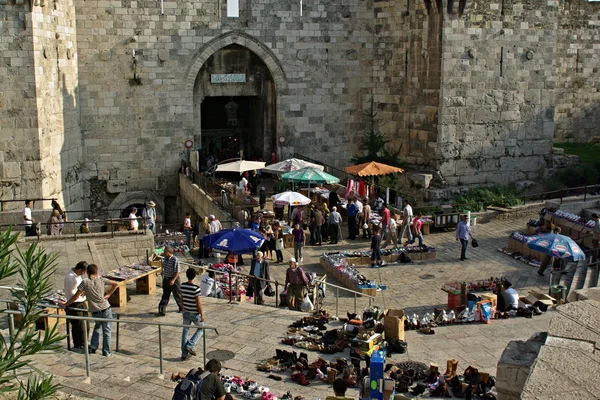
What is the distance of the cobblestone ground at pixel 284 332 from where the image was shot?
10.1 m

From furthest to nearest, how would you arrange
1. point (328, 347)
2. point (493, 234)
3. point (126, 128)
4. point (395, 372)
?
point (126, 128), point (493, 234), point (328, 347), point (395, 372)

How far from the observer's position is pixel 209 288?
46.5 feet

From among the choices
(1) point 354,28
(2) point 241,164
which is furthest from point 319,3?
(2) point 241,164

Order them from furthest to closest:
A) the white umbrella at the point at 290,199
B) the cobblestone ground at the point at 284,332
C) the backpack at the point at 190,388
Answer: the white umbrella at the point at 290,199 → the cobblestone ground at the point at 284,332 → the backpack at the point at 190,388

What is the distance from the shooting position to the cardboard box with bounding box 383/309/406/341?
39.8ft

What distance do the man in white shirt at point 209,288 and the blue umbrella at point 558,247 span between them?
6836 mm

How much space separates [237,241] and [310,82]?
12341 mm

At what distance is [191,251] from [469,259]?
701cm

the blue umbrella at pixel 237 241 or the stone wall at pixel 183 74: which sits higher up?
the stone wall at pixel 183 74

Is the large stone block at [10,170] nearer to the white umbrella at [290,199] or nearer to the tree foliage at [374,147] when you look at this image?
the white umbrella at [290,199]

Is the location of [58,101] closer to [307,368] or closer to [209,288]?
[209,288]

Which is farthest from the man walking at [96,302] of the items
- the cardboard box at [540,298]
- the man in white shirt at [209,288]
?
the cardboard box at [540,298]

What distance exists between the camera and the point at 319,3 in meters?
26.3

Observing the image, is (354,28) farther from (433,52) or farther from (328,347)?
(328,347)
